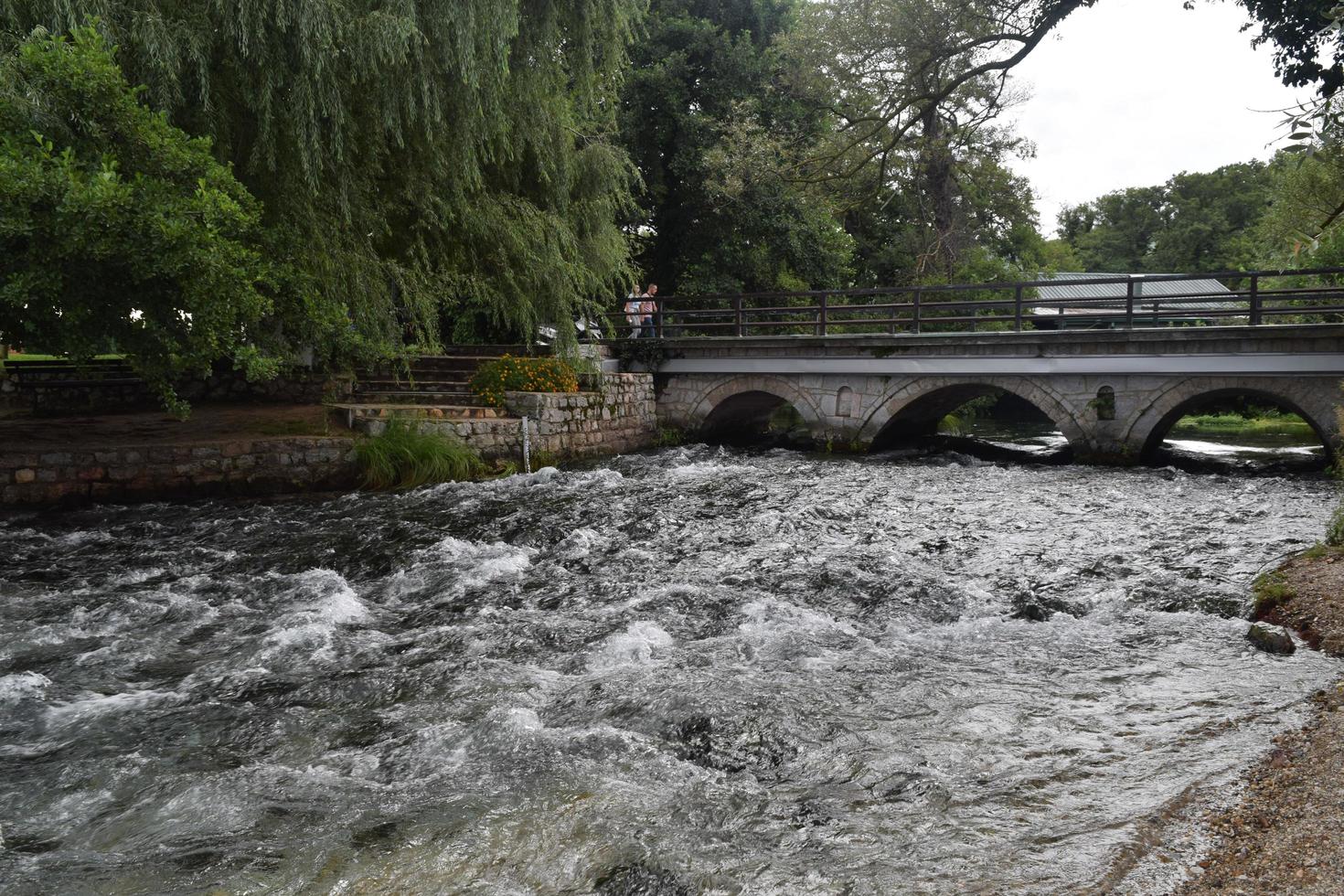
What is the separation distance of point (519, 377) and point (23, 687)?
11.0 metres

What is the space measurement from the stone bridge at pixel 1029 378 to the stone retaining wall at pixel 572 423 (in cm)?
134

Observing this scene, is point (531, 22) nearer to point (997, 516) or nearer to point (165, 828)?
point (997, 516)

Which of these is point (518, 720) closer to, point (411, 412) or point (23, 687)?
point (23, 687)

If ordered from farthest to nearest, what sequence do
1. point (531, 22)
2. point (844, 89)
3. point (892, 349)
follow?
point (892, 349) → point (844, 89) → point (531, 22)

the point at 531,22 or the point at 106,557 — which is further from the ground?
the point at 531,22

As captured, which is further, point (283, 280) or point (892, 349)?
point (892, 349)

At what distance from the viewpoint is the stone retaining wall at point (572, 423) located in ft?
47.8

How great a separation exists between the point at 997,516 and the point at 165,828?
31.1ft

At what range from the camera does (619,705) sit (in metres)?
5.16

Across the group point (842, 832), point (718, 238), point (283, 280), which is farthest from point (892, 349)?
point (842, 832)

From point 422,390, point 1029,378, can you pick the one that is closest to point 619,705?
point 422,390

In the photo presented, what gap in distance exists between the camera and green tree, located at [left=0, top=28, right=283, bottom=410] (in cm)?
769

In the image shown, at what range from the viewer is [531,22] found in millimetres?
12133

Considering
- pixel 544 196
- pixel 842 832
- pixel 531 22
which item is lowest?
pixel 842 832
